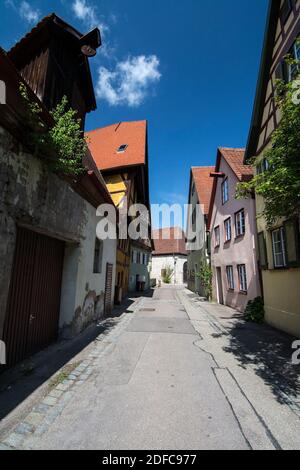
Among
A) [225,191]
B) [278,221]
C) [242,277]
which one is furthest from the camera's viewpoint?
[225,191]

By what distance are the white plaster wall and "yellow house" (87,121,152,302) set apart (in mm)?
18049

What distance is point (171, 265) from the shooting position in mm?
40250

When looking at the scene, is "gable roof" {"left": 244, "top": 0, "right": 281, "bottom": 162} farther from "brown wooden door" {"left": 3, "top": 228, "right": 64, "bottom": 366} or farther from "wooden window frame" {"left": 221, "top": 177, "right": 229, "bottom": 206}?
"brown wooden door" {"left": 3, "top": 228, "right": 64, "bottom": 366}

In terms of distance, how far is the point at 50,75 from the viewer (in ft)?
20.1

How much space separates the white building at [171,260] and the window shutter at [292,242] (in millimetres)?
32421

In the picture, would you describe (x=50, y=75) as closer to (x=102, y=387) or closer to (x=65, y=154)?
(x=65, y=154)

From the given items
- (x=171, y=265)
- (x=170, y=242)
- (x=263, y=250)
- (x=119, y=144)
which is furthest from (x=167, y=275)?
(x=263, y=250)

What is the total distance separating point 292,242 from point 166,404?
582cm

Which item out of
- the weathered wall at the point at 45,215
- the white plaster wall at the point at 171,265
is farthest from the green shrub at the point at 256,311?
the white plaster wall at the point at 171,265

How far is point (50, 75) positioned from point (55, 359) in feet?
21.6

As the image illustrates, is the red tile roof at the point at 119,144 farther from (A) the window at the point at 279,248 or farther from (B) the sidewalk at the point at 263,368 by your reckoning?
(B) the sidewalk at the point at 263,368

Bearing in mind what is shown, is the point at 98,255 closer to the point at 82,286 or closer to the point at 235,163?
the point at 82,286

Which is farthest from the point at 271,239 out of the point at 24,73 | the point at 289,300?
the point at 24,73

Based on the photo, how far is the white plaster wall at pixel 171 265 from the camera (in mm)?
40000
